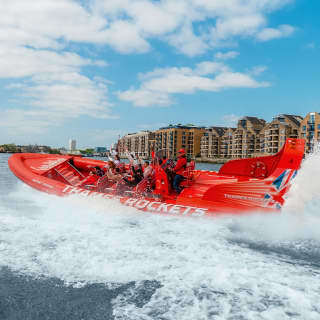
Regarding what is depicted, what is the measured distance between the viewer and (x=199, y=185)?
754 centimetres

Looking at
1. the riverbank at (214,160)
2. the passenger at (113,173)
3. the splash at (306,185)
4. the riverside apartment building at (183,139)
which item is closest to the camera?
the splash at (306,185)

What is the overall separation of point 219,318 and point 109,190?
6.05 m

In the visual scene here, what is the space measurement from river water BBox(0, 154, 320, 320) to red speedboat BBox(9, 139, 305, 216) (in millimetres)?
278

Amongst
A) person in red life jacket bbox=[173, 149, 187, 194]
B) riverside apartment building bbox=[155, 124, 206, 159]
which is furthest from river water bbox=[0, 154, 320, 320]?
riverside apartment building bbox=[155, 124, 206, 159]

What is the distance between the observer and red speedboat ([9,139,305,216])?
5.74 metres

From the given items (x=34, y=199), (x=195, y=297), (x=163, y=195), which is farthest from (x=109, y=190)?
(x=195, y=297)

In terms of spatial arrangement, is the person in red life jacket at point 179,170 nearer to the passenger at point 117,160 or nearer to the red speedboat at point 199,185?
the red speedboat at point 199,185

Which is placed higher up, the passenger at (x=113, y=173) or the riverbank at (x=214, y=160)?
the passenger at (x=113, y=173)

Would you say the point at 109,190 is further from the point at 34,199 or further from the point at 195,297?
the point at 195,297

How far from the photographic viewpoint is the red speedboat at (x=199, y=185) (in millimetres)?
5742

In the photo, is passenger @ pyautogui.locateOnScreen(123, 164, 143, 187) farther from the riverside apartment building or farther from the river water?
the riverside apartment building

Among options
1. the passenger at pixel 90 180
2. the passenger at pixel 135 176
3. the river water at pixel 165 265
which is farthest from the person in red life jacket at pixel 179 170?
the passenger at pixel 90 180

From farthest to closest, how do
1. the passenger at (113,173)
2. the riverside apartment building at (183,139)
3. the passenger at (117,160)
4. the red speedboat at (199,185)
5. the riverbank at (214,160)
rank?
→ the riverside apartment building at (183,139), the riverbank at (214,160), the passenger at (117,160), the passenger at (113,173), the red speedboat at (199,185)

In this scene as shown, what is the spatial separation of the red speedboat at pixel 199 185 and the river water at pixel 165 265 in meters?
0.28
